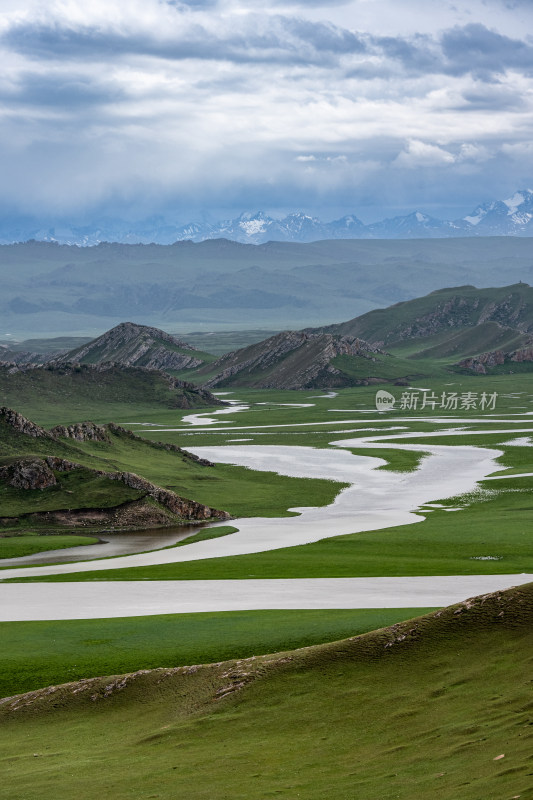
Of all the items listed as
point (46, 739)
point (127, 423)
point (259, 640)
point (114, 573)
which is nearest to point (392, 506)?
point (114, 573)

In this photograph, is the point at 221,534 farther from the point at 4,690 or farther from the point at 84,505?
the point at 4,690

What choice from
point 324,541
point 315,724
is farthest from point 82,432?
point 315,724

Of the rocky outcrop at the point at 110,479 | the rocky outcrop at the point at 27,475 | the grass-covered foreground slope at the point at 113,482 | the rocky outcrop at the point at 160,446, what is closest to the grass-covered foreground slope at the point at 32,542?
the grass-covered foreground slope at the point at 113,482

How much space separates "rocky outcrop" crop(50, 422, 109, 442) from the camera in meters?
114

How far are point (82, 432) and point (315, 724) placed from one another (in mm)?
93811

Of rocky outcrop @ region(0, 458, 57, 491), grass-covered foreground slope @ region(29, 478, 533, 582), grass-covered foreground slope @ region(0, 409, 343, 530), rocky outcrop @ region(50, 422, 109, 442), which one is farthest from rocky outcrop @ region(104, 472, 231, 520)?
rocky outcrop @ region(50, 422, 109, 442)

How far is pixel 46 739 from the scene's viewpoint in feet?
99.1

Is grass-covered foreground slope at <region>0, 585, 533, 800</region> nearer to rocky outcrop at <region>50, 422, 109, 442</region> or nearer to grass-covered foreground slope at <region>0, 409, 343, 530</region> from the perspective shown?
grass-covered foreground slope at <region>0, 409, 343, 530</region>

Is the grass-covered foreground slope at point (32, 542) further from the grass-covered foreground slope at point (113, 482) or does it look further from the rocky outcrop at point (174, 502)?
the rocky outcrop at point (174, 502)

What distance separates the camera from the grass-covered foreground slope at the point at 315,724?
853 inches

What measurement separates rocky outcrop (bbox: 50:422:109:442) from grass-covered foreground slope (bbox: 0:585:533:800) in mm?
81714

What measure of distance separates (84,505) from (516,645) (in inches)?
2547

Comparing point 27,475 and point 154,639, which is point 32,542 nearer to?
point 27,475

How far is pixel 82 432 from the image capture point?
385 feet
